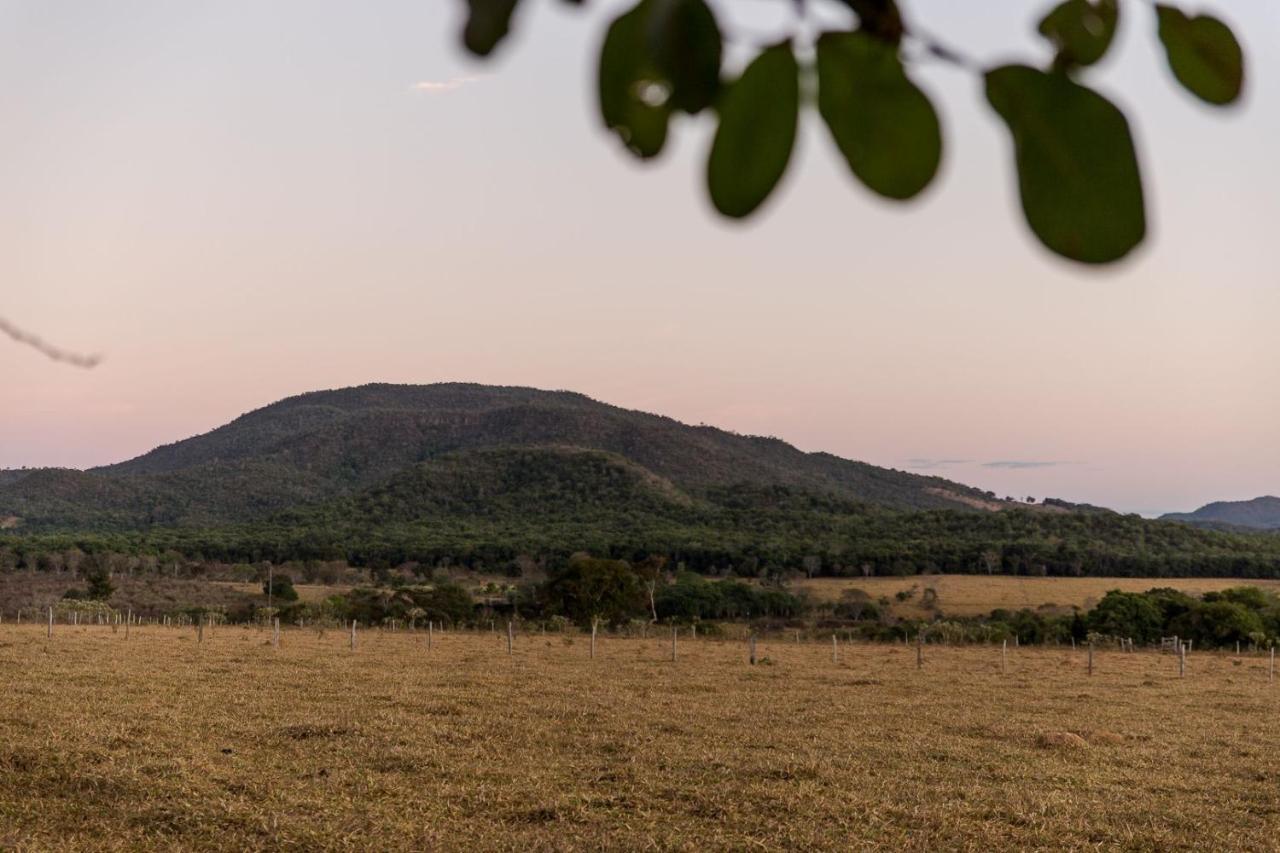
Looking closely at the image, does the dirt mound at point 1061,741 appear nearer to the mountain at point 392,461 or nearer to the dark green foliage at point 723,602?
the dark green foliage at point 723,602

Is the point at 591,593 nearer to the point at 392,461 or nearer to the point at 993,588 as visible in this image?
the point at 993,588

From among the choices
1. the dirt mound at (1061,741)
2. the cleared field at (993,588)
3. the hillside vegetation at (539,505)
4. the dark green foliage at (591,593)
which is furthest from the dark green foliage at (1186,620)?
the hillside vegetation at (539,505)

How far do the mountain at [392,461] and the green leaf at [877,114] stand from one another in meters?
85.2

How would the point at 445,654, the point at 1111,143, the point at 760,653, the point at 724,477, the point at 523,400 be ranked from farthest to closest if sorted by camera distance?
the point at 523,400, the point at 724,477, the point at 760,653, the point at 445,654, the point at 1111,143

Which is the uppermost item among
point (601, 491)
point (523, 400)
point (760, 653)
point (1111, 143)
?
point (523, 400)

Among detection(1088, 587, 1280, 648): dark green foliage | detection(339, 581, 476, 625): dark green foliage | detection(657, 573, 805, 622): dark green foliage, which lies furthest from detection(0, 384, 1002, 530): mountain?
detection(1088, 587, 1280, 648): dark green foliage

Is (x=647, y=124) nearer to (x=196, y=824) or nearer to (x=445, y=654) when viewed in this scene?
(x=196, y=824)

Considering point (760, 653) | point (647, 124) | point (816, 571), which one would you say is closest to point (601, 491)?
point (816, 571)

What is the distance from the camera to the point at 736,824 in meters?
8.38

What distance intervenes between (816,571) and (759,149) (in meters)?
67.2

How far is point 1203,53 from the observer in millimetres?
604

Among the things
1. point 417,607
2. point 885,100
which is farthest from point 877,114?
point 417,607

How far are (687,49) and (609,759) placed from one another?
442 inches

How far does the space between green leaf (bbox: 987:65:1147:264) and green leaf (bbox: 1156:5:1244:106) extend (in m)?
0.10
